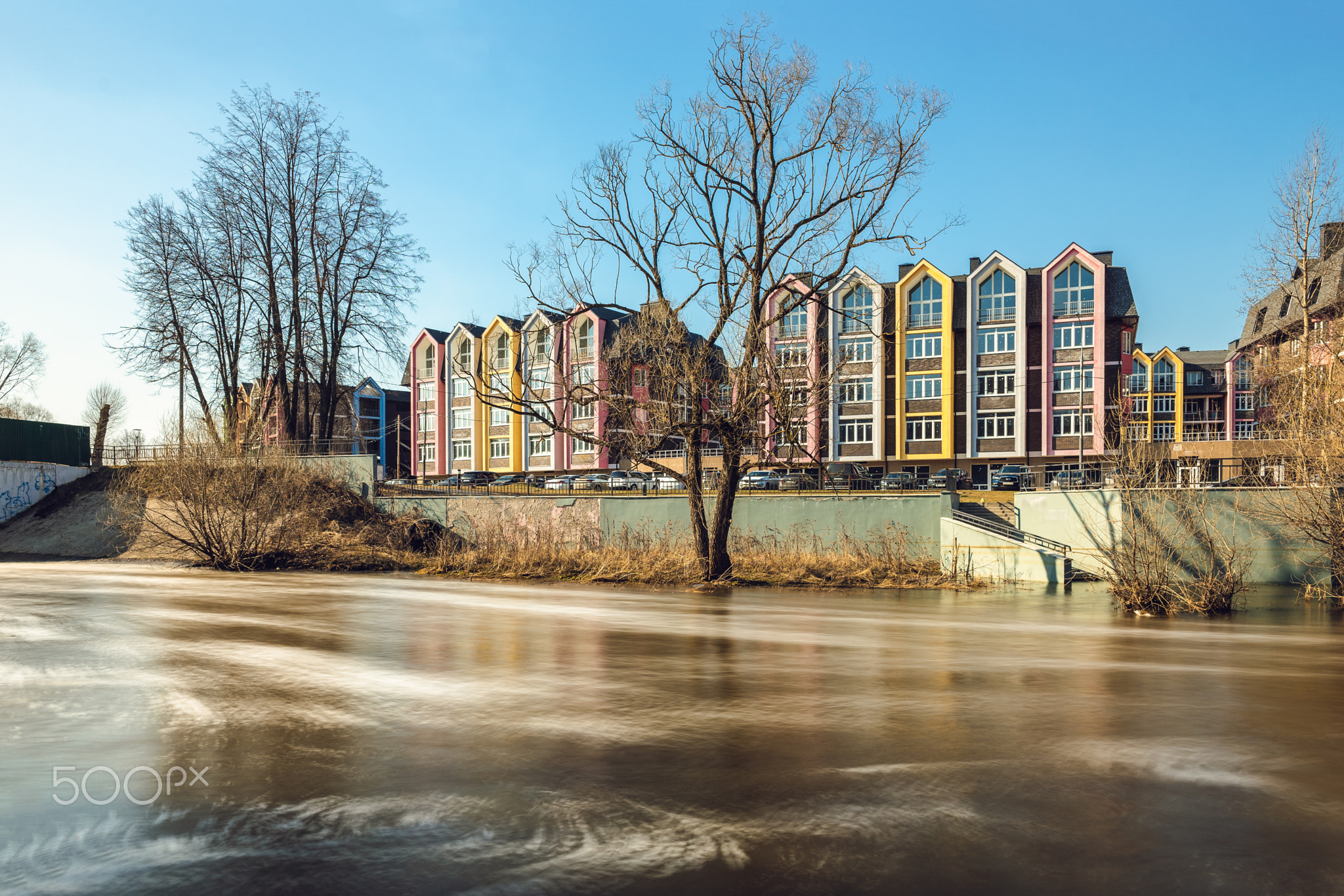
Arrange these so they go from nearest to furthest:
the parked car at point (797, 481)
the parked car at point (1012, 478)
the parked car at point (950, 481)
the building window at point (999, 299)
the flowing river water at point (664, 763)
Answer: the flowing river water at point (664, 763) < the parked car at point (797, 481) < the parked car at point (950, 481) < the parked car at point (1012, 478) < the building window at point (999, 299)

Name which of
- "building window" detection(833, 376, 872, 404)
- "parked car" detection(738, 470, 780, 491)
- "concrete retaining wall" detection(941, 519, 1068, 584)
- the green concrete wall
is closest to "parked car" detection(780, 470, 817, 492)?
"parked car" detection(738, 470, 780, 491)

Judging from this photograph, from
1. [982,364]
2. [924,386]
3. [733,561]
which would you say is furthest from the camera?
[924,386]

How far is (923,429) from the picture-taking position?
58844 mm

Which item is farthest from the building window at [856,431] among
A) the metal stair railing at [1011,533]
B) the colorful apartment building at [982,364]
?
the metal stair railing at [1011,533]

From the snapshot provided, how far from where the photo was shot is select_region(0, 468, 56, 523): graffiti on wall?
3859cm

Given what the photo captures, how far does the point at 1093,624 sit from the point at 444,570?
18.1 metres

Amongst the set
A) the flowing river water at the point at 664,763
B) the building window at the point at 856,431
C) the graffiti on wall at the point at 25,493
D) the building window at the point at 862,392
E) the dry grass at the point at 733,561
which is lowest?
the dry grass at the point at 733,561

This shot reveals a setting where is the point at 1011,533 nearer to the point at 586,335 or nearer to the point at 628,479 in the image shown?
the point at 628,479

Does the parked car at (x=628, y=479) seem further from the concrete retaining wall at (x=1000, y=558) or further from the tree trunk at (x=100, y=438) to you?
the tree trunk at (x=100, y=438)

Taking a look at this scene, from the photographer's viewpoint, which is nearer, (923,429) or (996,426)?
(996,426)

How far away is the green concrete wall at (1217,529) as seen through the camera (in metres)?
22.4

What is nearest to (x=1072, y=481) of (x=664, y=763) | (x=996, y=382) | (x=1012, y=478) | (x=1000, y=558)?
(x=1000, y=558)

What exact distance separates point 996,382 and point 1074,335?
212 inches

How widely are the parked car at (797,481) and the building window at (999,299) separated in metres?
20.4
